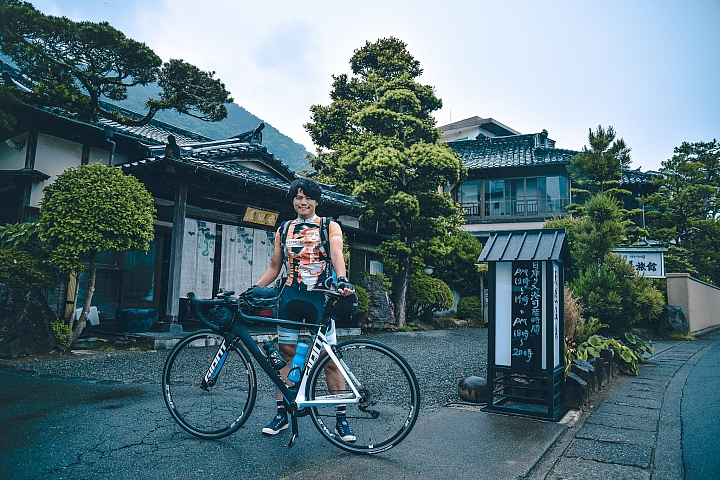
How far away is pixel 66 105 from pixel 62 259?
357cm

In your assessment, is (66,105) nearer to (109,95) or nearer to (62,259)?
(109,95)

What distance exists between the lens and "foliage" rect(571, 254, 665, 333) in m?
11.6

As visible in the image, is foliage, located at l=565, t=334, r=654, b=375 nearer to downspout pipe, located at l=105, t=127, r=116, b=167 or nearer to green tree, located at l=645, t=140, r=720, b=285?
downspout pipe, located at l=105, t=127, r=116, b=167

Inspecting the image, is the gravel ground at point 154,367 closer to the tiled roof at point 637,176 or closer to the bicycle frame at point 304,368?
the bicycle frame at point 304,368

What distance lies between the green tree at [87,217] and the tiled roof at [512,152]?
68.7 feet

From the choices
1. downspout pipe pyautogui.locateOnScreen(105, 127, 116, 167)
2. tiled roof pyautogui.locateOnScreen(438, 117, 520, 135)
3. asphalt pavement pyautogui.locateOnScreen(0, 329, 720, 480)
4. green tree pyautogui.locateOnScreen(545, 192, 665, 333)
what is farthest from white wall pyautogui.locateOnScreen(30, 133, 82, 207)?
tiled roof pyautogui.locateOnScreen(438, 117, 520, 135)

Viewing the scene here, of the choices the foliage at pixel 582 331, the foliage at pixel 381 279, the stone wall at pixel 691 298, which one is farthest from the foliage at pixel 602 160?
the foliage at pixel 582 331

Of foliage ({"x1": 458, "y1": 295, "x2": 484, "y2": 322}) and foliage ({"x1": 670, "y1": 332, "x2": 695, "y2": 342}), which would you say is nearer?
foliage ({"x1": 670, "y1": 332, "x2": 695, "y2": 342})

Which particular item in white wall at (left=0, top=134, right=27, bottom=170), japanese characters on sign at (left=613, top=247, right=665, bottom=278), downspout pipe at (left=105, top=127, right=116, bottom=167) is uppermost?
downspout pipe at (left=105, top=127, right=116, bottom=167)

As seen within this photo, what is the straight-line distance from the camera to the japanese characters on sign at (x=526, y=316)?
14.7 ft

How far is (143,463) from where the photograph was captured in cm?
293

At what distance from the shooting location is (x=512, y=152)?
2716 centimetres

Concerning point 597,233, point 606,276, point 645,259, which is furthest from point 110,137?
point 645,259

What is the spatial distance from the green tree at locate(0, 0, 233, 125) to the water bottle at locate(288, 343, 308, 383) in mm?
7797
